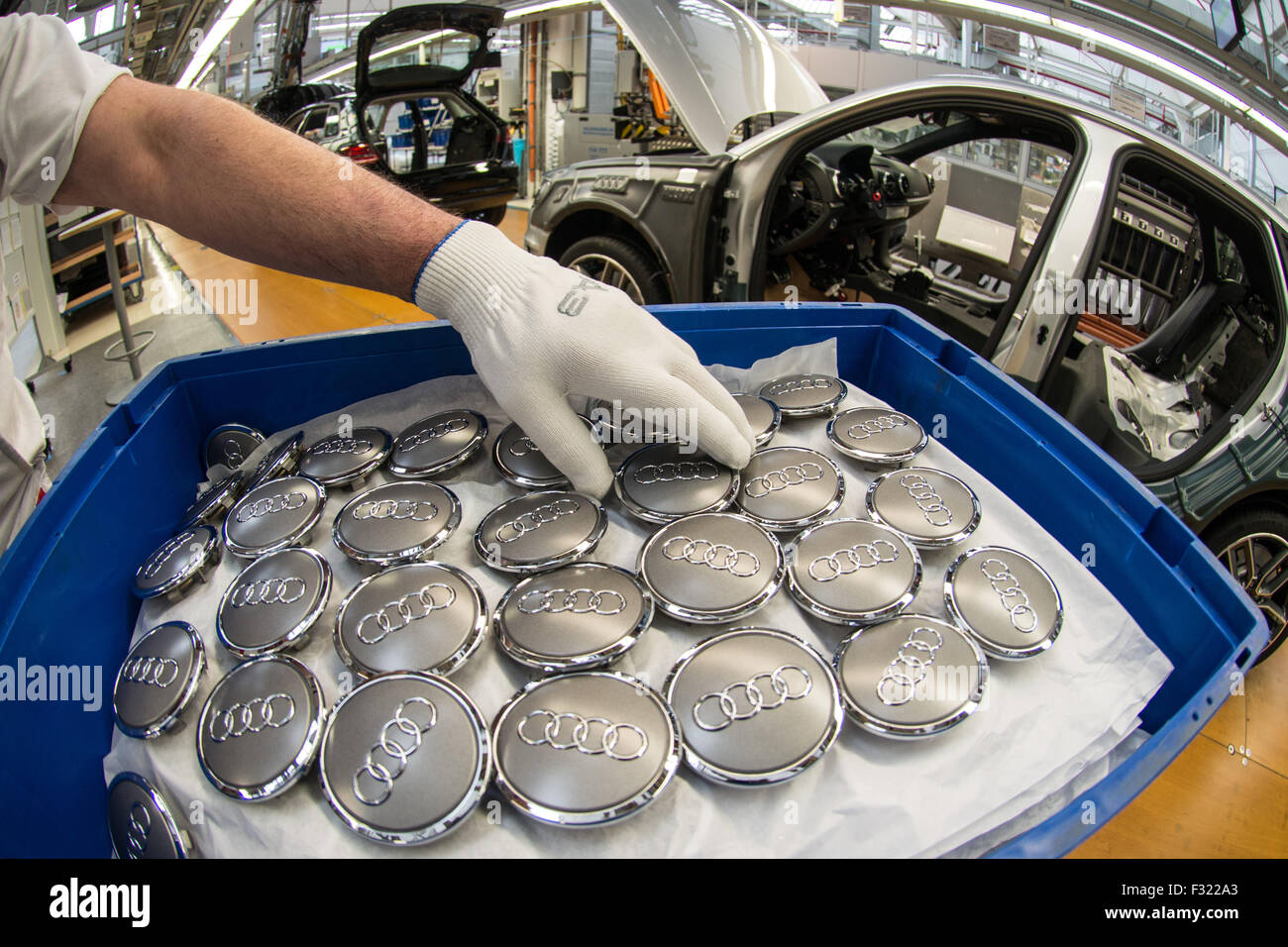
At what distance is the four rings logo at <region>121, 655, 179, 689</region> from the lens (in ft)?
2.55

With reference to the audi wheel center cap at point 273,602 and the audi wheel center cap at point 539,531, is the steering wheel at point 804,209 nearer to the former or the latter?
the audi wheel center cap at point 539,531

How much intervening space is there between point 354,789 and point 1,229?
1.61m

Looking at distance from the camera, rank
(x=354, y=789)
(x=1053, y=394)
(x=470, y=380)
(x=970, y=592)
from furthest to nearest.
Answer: (x=1053, y=394) < (x=470, y=380) < (x=970, y=592) < (x=354, y=789)

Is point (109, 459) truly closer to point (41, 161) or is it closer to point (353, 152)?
point (41, 161)

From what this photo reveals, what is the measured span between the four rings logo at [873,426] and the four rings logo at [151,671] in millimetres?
986

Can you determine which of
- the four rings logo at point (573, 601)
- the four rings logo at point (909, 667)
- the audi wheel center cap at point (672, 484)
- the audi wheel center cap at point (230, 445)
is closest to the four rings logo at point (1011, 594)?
the four rings logo at point (909, 667)

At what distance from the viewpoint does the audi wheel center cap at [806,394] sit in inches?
46.1

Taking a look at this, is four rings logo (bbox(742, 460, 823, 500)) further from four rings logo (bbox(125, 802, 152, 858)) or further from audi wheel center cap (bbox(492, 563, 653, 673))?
four rings logo (bbox(125, 802, 152, 858))

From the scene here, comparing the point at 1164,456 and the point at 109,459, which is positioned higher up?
the point at 109,459

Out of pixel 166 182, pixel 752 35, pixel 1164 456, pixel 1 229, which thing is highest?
pixel 752 35

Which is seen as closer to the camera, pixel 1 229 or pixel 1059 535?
pixel 1059 535

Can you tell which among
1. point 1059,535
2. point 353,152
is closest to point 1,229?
point 1059,535

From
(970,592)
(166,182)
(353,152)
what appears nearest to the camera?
(970,592)

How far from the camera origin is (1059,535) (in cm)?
96
